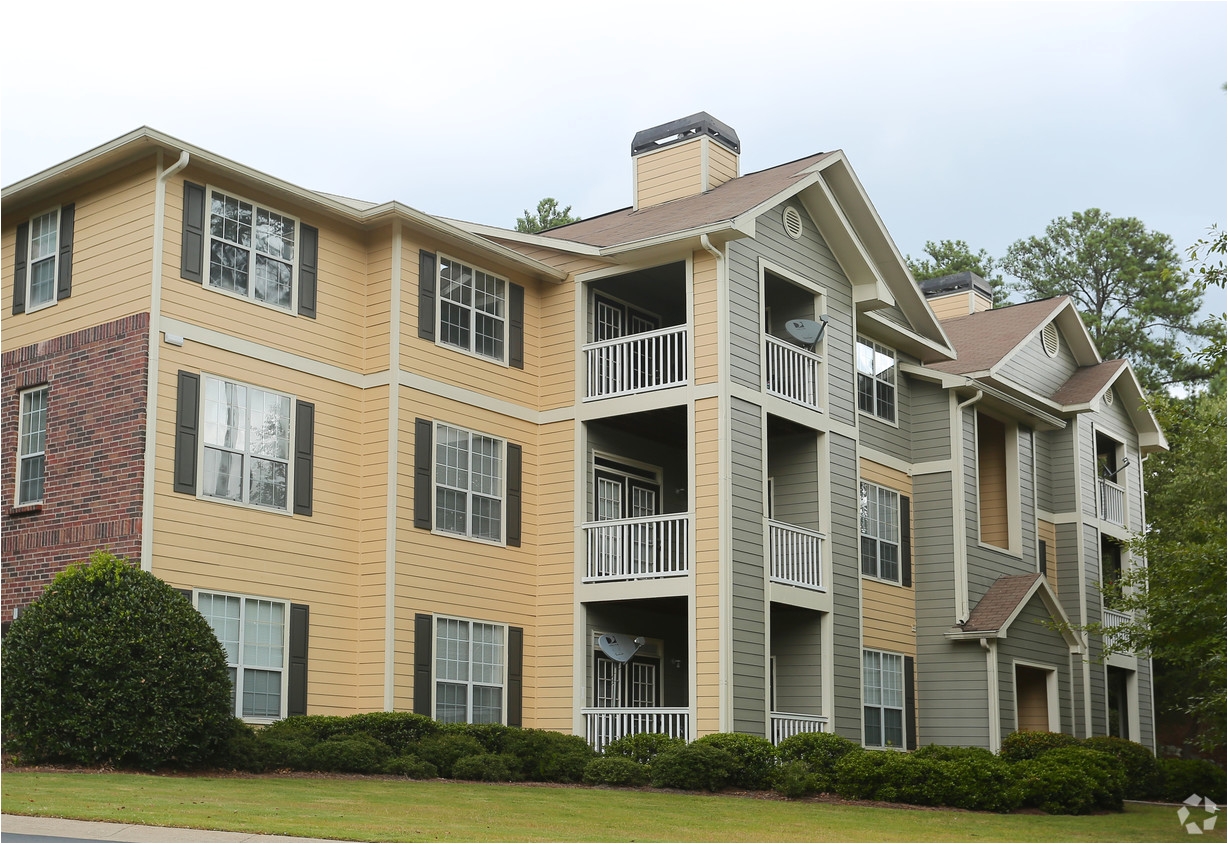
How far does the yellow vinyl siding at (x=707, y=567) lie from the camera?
778 inches

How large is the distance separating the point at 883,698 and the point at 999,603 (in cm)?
317

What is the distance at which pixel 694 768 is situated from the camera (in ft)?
59.4

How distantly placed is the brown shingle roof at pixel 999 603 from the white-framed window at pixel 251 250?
14.6 metres

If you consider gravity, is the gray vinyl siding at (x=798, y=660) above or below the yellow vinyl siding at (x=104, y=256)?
below

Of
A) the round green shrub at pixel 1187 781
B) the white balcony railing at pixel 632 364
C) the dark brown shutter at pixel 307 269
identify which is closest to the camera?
the dark brown shutter at pixel 307 269

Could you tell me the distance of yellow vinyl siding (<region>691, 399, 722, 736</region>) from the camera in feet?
64.8

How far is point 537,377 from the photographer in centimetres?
2267

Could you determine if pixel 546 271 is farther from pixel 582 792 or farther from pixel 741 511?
pixel 582 792

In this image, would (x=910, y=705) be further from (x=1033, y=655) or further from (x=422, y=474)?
(x=422, y=474)

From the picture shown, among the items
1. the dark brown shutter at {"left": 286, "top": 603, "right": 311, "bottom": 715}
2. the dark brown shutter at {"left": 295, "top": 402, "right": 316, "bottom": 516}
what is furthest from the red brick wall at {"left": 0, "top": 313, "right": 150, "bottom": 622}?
the dark brown shutter at {"left": 286, "top": 603, "right": 311, "bottom": 715}

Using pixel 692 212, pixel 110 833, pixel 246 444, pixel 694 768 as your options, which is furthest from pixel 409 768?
pixel 692 212

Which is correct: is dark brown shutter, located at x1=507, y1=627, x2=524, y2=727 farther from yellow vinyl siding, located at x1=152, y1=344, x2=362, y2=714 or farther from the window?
the window

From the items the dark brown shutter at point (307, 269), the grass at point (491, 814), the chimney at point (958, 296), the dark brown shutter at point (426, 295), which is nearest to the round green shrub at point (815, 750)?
the grass at point (491, 814)

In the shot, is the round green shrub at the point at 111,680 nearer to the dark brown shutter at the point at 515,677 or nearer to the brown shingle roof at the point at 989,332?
the dark brown shutter at the point at 515,677
